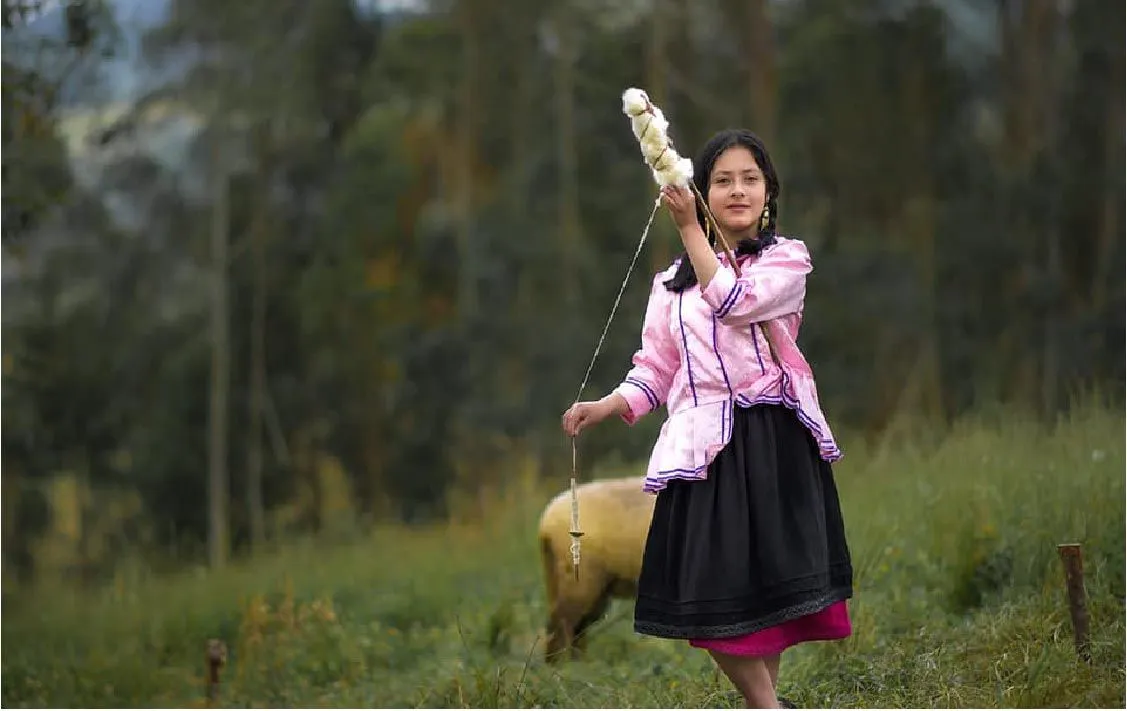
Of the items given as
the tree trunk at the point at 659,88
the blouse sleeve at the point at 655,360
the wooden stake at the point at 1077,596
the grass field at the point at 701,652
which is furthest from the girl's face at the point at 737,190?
the tree trunk at the point at 659,88

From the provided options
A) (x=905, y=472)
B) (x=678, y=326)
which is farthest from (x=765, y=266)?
(x=905, y=472)

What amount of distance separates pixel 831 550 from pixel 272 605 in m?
5.19

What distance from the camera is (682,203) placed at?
3.14 metres

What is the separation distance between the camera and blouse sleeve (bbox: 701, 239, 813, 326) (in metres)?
3.17

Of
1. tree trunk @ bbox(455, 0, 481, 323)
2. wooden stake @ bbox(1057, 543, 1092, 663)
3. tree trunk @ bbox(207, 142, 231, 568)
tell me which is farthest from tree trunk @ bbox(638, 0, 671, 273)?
wooden stake @ bbox(1057, 543, 1092, 663)

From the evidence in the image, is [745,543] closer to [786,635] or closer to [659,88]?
[786,635]

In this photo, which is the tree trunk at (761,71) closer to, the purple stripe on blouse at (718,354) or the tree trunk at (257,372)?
the tree trunk at (257,372)

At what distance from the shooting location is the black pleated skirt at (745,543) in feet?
10.6

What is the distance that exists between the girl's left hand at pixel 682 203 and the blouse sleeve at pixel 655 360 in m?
0.33

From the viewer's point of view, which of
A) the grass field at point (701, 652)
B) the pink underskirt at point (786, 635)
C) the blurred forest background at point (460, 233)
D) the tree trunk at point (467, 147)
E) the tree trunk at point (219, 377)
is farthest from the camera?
the tree trunk at point (467, 147)

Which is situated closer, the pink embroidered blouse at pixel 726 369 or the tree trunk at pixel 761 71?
the pink embroidered blouse at pixel 726 369

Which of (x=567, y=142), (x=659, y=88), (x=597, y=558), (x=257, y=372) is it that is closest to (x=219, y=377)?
(x=257, y=372)

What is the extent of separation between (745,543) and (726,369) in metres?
0.40

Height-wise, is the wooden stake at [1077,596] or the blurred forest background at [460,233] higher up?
the blurred forest background at [460,233]
